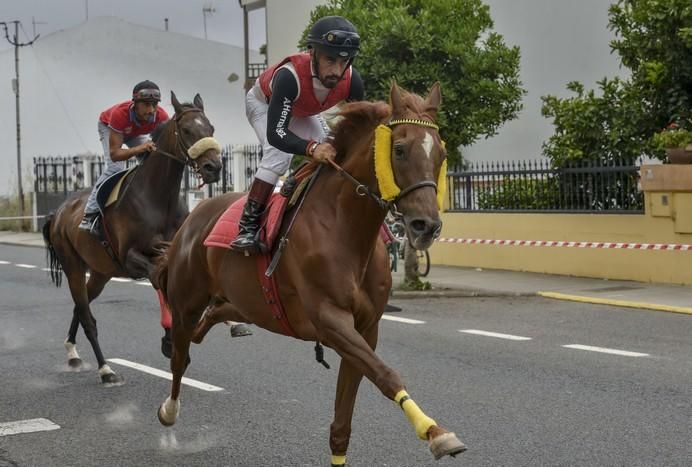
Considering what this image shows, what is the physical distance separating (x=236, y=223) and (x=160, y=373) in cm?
353

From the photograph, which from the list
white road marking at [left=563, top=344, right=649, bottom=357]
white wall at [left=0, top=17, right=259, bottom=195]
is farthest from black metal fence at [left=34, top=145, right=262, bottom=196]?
white road marking at [left=563, top=344, right=649, bottom=357]

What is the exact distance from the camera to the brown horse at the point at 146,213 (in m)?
9.08

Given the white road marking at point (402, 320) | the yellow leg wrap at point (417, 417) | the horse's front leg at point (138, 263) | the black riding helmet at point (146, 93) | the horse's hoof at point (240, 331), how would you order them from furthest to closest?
the white road marking at point (402, 320) → the black riding helmet at point (146, 93) → the horse's front leg at point (138, 263) → the horse's hoof at point (240, 331) → the yellow leg wrap at point (417, 417)

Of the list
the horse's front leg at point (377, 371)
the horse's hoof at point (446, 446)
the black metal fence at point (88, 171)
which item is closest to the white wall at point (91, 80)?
the black metal fence at point (88, 171)

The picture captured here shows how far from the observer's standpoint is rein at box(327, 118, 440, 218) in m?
4.95

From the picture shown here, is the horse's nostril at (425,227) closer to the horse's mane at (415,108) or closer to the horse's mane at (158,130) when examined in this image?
the horse's mane at (415,108)

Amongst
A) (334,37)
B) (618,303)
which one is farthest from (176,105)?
(618,303)

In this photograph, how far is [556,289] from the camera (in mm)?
15648

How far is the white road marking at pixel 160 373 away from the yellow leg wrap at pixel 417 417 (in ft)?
13.7

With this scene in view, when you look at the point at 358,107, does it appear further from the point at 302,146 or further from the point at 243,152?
the point at 243,152

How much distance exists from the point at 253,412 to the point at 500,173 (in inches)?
464

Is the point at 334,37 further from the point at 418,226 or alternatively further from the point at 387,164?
the point at 418,226

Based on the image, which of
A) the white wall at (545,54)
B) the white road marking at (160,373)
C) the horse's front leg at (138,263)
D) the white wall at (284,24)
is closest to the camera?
the white road marking at (160,373)

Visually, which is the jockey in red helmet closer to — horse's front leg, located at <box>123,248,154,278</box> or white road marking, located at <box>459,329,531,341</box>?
horse's front leg, located at <box>123,248,154,278</box>
